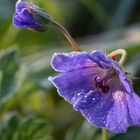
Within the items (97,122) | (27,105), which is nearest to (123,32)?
(27,105)

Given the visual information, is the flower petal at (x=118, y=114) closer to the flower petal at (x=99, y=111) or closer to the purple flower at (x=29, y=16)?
the flower petal at (x=99, y=111)

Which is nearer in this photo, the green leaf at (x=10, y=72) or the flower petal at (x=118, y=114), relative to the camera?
the flower petal at (x=118, y=114)

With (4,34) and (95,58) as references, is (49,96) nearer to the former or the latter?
(4,34)

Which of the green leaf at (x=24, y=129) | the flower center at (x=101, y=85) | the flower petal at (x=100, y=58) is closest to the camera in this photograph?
the flower petal at (x=100, y=58)

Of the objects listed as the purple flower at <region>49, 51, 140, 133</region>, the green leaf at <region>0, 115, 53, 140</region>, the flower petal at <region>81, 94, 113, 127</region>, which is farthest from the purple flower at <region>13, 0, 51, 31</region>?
the green leaf at <region>0, 115, 53, 140</region>

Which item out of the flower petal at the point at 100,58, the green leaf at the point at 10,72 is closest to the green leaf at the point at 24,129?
the green leaf at the point at 10,72

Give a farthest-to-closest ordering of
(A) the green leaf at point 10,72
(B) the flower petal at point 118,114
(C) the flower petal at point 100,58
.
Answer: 1. (A) the green leaf at point 10,72
2. (B) the flower petal at point 118,114
3. (C) the flower petal at point 100,58
